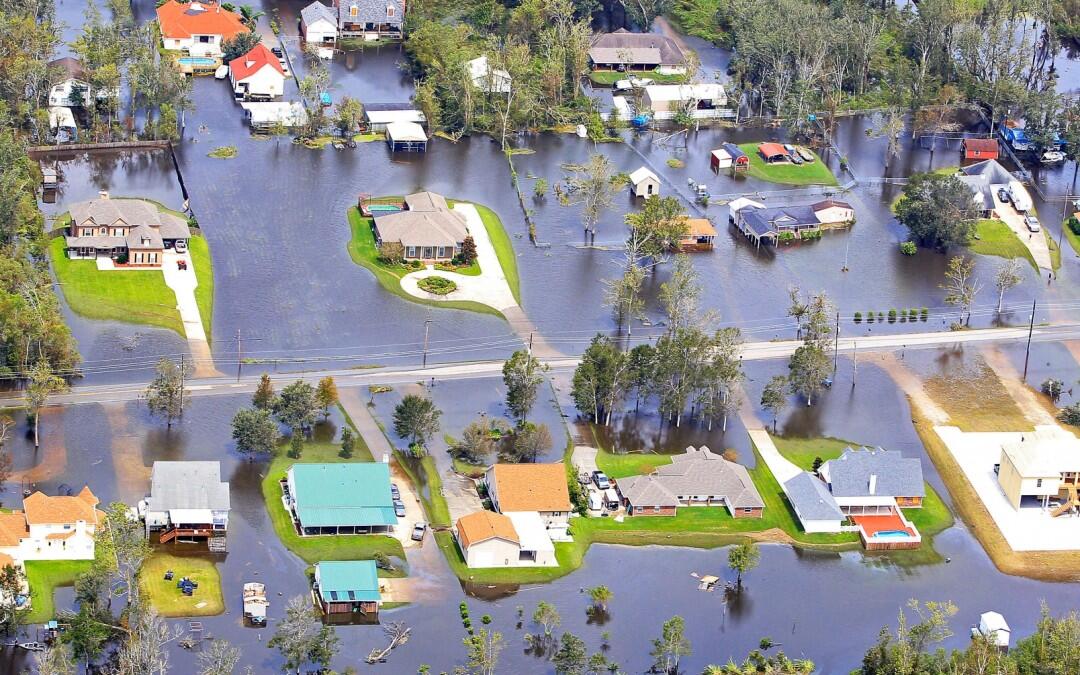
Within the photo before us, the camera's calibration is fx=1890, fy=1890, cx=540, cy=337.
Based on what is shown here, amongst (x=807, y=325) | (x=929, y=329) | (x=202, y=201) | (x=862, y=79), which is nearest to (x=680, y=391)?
(x=807, y=325)

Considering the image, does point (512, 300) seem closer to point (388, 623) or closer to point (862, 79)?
point (388, 623)

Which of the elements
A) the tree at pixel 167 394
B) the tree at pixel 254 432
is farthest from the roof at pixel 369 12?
the tree at pixel 254 432

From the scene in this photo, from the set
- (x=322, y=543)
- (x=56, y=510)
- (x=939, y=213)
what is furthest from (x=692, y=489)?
(x=939, y=213)

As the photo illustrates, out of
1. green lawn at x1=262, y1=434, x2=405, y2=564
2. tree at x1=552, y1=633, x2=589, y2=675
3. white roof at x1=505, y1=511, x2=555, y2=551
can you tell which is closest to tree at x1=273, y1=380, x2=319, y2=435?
green lawn at x1=262, y1=434, x2=405, y2=564

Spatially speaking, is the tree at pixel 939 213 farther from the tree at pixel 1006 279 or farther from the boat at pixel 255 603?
the boat at pixel 255 603

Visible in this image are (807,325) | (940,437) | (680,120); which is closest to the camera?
(940,437)

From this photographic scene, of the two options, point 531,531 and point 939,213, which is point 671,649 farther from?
point 939,213
